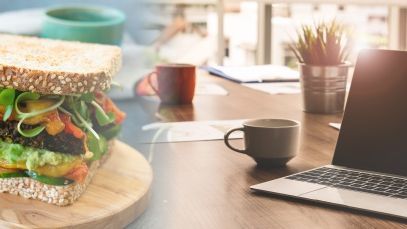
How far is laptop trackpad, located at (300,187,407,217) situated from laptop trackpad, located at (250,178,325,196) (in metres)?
0.01

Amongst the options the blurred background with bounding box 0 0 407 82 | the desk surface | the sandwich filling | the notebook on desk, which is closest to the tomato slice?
the desk surface

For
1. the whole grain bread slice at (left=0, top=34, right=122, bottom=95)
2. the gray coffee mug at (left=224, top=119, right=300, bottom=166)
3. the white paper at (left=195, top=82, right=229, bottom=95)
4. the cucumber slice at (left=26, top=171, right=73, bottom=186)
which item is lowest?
the cucumber slice at (left=26, top=171, right=73, bottom=186)

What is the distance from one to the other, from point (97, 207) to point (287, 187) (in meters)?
0.29

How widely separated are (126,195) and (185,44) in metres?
0.84

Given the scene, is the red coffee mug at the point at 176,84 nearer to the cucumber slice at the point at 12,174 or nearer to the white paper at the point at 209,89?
the white paper at the point at 209,89

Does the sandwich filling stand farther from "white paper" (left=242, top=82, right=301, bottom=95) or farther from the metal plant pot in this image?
"white paper" (left=242, top=82, right=301, bottom=95)

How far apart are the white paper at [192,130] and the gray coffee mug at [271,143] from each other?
18 cm

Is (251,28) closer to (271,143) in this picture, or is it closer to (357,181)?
(271,143)

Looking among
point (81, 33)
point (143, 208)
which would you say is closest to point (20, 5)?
point (81, 33)

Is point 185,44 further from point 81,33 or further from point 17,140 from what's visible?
point 17,140

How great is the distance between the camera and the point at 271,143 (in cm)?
86

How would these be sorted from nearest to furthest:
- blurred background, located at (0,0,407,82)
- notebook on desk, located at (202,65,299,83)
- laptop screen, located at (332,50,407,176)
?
laptop screen, located at (332,50,407,176), blurred background, located at (0,0,407,82), notebook on desk, located at (202,65,299,83)

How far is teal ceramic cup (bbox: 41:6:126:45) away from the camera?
5.83 feet

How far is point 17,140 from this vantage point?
Answer: 98 centimetres
